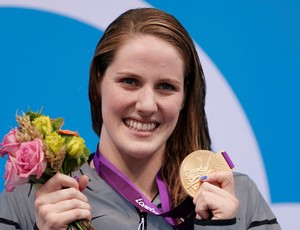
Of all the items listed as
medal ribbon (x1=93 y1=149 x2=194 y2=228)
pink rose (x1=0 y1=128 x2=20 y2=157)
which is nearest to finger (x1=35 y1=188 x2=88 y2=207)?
pink rose (x1=0 y1=128 x2=20 y2=157)

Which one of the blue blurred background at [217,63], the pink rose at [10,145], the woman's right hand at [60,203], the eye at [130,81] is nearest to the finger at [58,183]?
the woman's right hand at [60,203]

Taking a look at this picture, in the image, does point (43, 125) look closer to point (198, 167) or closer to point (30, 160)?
point (30, 160)

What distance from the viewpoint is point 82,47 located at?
237cm

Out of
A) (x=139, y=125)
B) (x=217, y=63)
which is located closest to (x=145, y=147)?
(x=139, y=125)

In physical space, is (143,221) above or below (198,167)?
below

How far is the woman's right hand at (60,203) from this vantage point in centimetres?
145

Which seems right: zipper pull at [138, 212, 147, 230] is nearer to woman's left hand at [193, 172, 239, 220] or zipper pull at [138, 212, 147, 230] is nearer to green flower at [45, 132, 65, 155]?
woman's left hand at [193, 172, 239, 220]

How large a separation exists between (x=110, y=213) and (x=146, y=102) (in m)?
0.30

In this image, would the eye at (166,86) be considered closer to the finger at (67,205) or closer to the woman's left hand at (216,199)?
the woman's left hand at (216,199)

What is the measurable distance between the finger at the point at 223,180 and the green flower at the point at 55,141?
0.43m

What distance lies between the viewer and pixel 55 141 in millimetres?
1420

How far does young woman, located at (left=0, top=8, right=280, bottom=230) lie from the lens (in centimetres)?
167

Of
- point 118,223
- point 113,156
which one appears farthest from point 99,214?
point 113,156

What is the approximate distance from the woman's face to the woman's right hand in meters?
0.28
